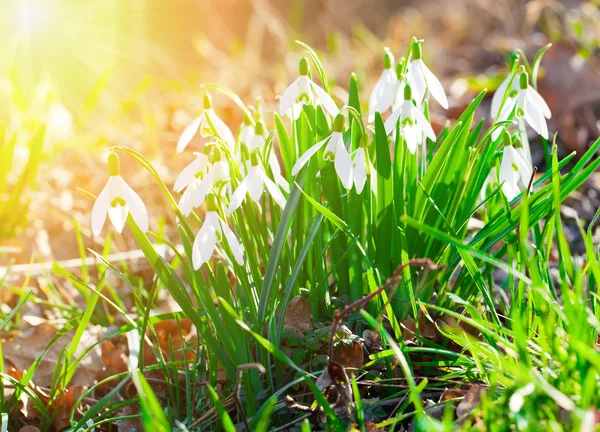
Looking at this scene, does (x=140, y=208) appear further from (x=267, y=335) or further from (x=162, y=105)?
(x=162, y=105)

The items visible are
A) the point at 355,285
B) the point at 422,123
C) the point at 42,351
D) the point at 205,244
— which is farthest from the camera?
the point at 42,351

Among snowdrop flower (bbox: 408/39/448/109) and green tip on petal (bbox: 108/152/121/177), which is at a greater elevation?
snowdrop flower (bbox: 408/39/448/109)

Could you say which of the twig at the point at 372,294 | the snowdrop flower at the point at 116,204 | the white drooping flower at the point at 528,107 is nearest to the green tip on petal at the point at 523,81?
the white drooping flower at the point at 528,107

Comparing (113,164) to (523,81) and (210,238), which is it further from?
(523,81)

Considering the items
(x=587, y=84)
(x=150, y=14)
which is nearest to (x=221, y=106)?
(x=587, y=84)

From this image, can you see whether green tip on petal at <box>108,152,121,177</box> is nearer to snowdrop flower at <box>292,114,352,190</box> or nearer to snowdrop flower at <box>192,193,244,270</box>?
snowdrop flower at <box>192,193,244,270</box>

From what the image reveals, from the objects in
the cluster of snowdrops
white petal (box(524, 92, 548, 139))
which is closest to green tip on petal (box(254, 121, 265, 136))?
the cluster of snowdrops

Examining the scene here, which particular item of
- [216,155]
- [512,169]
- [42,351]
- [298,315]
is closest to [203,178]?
[216,155]
